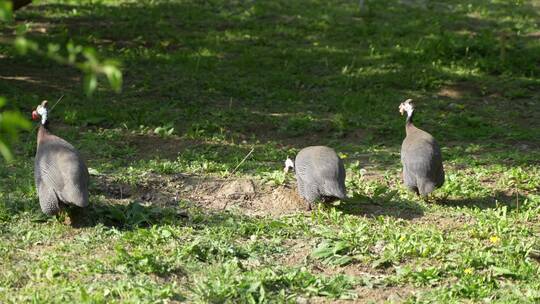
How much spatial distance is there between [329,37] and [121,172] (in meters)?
6.58

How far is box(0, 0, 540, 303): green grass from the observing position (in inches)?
205

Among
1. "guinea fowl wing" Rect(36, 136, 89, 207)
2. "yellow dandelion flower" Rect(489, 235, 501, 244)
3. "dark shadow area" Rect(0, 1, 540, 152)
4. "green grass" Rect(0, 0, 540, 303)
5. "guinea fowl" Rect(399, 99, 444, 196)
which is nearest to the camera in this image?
"green grass" Rect(0, 0, 540, 303)

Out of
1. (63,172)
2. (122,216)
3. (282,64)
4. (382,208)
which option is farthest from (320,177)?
(282,64)

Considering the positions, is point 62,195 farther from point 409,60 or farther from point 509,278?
point 409,60

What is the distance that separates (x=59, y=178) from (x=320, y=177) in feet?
6.48

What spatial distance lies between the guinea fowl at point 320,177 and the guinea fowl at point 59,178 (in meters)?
1.70

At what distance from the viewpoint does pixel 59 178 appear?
5738 millimetres

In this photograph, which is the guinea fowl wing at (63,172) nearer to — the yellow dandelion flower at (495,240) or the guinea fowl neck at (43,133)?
the guinea fowl neck at (43,133)

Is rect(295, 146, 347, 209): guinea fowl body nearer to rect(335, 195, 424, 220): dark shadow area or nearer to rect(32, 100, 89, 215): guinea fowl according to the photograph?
rect(335, 195, 424, 220): dark shadow area

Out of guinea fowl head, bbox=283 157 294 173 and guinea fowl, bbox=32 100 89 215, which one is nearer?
guinea fowl, bbox=32 100 89 215

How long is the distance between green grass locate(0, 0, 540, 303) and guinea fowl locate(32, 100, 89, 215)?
0.24 metres

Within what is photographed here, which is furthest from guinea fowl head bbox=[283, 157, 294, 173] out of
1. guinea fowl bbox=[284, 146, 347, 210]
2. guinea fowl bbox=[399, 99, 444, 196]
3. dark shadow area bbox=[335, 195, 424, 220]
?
guinea fowl bbox=[399, 99, 444, 196]

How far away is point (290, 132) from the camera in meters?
9.18

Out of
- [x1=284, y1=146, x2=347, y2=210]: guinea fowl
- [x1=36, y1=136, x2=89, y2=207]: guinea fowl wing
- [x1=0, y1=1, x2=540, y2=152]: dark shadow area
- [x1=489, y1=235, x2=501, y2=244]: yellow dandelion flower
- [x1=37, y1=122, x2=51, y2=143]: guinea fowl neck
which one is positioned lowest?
[x1=0, y1=1, x2=540, y2=152]: dark shadow area
